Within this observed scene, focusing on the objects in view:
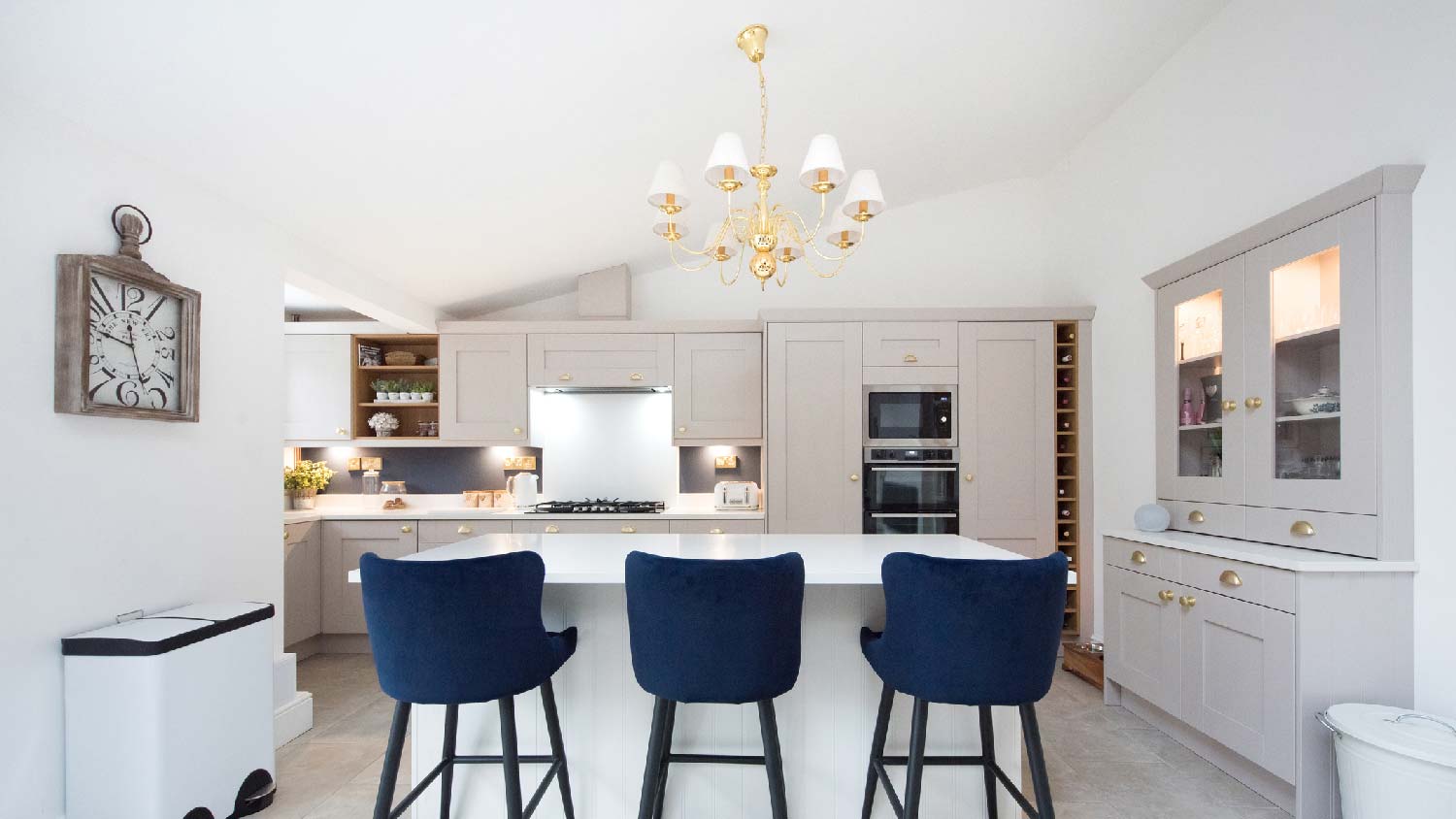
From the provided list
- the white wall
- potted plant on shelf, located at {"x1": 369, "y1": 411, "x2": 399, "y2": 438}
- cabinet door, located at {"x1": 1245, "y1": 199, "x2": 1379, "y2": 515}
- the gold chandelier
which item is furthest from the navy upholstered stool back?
potted plant on shelf, located at {"x1": 369, "y1": 411, "x2": 399, "y2": 438}

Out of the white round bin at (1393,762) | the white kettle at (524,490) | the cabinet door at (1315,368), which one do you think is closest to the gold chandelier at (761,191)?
the cabinet door at (1315,368)

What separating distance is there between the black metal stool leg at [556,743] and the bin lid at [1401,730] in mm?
2229

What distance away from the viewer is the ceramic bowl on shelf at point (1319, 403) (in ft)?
7.75

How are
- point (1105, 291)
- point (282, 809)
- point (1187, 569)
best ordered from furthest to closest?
point (1105, 291) < point (1187, 569) < point (282, 809)

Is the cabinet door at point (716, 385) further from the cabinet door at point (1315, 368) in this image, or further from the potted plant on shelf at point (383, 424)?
the cabinet door at point (1315, 368)

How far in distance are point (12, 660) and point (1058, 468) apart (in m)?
4.73

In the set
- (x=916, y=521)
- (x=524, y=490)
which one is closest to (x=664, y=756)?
(x=916, y=521)

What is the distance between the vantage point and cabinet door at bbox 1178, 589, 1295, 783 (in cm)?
225

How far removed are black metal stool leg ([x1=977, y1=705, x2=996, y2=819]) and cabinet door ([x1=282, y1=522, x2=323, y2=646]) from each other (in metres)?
3.72

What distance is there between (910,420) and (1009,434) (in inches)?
23.7

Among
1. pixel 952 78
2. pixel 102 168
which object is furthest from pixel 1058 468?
pixel 102 168

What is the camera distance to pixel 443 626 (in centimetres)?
163

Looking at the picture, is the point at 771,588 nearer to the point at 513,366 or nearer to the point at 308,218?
the point at 308,218

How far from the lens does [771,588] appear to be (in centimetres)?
167
